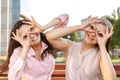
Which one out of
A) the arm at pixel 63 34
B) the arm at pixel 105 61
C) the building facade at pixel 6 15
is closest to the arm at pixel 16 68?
the arm at pixel 63 34

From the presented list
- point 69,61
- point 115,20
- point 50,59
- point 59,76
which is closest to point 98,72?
point 69,61

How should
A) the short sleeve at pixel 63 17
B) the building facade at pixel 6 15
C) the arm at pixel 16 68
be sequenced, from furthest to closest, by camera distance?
the building facade at pixel 6 15 < the short sleeve at pixel 63 17 < the arm at pixel 16 68

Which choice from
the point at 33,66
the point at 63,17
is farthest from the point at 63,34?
the point at 33,66

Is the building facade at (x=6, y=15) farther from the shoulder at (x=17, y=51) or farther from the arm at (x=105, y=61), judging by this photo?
the arm at (x=105, y=61)

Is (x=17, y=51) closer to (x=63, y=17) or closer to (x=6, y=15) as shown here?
(x=63, y=17)

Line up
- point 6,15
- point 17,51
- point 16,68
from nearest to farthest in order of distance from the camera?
1. point 16,68
2. point 17,51
3. point 6,15

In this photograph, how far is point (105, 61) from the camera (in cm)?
157

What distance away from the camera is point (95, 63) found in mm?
1635

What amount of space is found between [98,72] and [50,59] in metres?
0.26

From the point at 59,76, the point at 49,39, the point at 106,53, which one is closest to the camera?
the point at 106,53

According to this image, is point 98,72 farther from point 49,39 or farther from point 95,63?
point 49,39

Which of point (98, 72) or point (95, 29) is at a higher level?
point (95, 29)

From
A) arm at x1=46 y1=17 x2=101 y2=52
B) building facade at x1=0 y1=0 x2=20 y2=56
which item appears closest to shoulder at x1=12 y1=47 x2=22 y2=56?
arm at x1=46 y1=17 x2=101 y2=52

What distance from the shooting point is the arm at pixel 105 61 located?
61.6 inches
